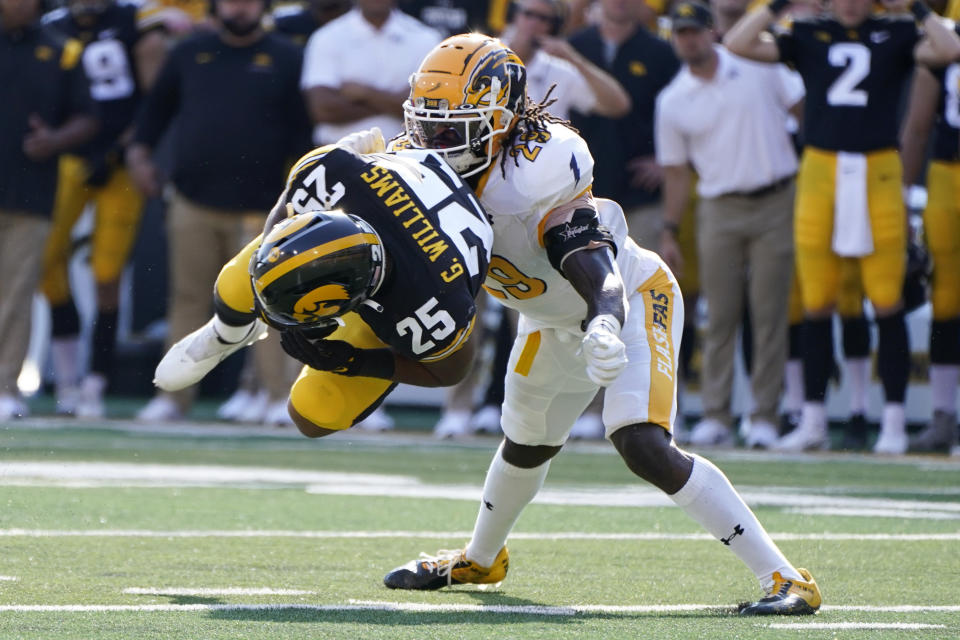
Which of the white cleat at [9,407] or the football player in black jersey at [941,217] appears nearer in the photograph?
the football player in black jersey at [941,217]

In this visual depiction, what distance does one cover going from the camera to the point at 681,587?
4.29 m

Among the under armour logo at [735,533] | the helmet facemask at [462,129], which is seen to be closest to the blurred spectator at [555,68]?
→ the helmet facemask at [462,129]

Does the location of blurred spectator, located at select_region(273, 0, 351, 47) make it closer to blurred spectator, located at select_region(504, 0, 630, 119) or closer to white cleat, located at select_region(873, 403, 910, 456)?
blurred spectator, located at select_region(504, 0, 630, 119)

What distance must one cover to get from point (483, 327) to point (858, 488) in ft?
10.1

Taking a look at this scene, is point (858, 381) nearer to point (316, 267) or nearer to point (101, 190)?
point (101, 190)

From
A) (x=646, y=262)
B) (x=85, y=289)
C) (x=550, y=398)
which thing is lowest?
(x=85, y=289)

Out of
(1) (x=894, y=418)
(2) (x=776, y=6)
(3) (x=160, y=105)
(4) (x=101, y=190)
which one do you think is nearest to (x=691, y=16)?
(2) (x=776, y=6)

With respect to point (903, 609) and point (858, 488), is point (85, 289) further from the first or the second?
point (903, 609)

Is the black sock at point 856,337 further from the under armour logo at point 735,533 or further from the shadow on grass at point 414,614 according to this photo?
the shadow on grass at point 414,614

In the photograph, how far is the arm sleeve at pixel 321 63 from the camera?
8.55 metres

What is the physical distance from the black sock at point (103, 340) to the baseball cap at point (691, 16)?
12.0 ft

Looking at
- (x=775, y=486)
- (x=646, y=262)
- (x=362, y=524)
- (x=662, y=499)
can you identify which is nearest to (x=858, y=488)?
(x=775, y=486)

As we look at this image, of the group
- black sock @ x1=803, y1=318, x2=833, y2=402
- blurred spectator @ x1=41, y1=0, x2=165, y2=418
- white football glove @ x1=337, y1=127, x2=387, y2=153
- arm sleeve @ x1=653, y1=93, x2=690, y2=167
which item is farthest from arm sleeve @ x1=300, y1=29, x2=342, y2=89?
white football glove @ x1=337, y1=127, x2=387, y2=153

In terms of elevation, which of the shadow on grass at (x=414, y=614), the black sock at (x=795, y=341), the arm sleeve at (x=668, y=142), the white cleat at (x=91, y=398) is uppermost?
the shadow on grass at (x=414, y=614)
